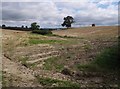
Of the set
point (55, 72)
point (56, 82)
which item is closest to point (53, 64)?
point (55, 72)

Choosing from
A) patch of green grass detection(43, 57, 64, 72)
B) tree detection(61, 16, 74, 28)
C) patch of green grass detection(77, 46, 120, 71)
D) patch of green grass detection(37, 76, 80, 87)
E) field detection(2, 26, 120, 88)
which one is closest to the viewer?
patch of green grass detection(37, 76, 80, 87)

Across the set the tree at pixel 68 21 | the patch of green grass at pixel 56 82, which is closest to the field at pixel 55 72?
the patch of green grass at pixel 56 82

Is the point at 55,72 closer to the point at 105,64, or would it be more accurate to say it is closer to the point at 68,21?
the point at 105,64

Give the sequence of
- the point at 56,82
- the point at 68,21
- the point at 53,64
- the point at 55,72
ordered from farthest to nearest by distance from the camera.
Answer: the point at 68,21 < the point at 53,64 < the point at 55,72 < the point at 56,82

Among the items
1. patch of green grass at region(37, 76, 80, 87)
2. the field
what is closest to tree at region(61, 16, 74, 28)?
the field

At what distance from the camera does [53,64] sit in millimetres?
14242

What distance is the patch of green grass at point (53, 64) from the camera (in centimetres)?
1337

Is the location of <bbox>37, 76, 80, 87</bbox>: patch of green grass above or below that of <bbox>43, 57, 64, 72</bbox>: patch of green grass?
below

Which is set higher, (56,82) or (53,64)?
(53,64)

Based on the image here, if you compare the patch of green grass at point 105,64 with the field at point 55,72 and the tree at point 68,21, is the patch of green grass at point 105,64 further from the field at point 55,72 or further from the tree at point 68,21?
the tree at point 68,21

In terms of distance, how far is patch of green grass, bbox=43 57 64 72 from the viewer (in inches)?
526

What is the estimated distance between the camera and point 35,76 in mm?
12016

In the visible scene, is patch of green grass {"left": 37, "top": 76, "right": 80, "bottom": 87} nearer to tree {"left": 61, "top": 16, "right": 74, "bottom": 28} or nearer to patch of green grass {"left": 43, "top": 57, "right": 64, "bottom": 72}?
patch of green grass {"left": 43, "top": 57, "right": 64, "bottom": 72}

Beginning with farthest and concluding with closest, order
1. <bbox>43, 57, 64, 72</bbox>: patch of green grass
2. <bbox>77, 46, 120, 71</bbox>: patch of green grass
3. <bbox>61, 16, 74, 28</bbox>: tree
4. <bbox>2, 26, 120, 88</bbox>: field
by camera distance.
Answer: <bbox>61, 16, 74, 28</bbox>: tree, <bbox>43, 57, 64, 72</bbox>: patch of green grass, <bbox>77, 46, 120, 71</bbox>: patch of green grass, <bbox>2, 26, 120, 88</bbox>: field
